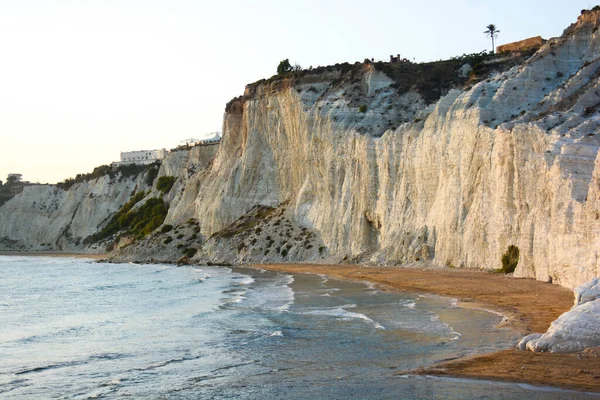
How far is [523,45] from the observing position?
65312 mm

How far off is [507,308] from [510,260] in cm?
1017

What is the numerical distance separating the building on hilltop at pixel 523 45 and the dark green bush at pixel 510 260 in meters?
32.3

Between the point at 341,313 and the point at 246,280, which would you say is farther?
the point at 246,280

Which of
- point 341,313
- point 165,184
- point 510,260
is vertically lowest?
point 341,313

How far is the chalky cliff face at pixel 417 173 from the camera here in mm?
27394

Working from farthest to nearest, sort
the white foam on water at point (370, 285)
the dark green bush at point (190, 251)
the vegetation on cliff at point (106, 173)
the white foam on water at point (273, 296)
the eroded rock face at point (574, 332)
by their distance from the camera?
1. the vegetation on cliff at point (106, 173)
2. the dark green bush at point (190, 251)
3. the white foam on water at point (370, 285)
4. the white foam on water at point (273, 296)
5. the eroded rock face at point (574, 332)

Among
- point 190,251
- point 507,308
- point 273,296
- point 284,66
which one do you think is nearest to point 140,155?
point 284,66

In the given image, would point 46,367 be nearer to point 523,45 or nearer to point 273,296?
point 273,296

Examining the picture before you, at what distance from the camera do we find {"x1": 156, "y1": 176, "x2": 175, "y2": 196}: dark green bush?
9694 cm

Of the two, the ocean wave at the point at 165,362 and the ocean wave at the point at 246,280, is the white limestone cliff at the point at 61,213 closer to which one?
the ocean wave at the point at 246,280

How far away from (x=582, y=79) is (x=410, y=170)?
39.1ft

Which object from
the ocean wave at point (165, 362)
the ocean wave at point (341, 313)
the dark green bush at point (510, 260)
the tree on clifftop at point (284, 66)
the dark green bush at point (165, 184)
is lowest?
the ocean wave at point (165, 362)

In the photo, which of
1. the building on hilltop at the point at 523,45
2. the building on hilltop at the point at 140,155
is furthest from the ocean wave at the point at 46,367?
the building on hilltop at the point at 140,155

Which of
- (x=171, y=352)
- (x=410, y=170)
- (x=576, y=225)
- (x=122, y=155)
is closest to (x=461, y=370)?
(x=171, y=352)
